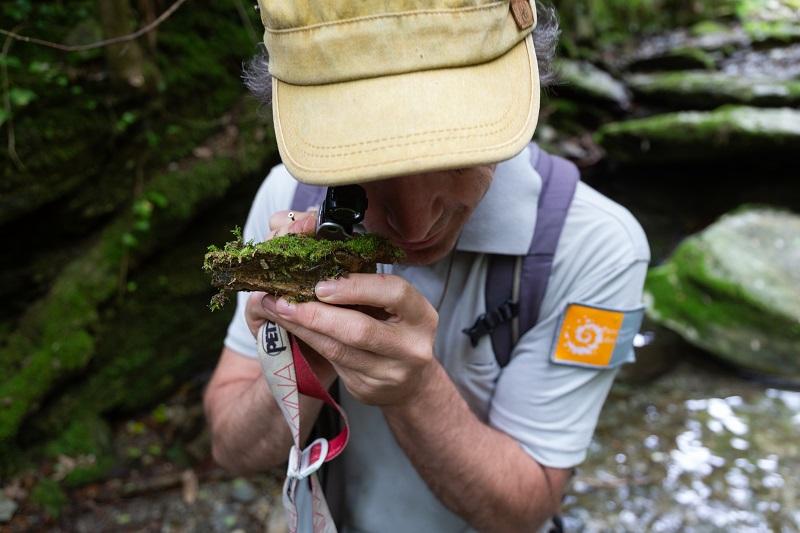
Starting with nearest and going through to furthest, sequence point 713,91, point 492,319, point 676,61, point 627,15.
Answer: point 492,319, point 713,91, point 676,61, point 627,15

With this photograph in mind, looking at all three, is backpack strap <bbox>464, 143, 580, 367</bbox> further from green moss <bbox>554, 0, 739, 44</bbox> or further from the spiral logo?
green moss <bbox>554, 0, 739, 44</bbox>

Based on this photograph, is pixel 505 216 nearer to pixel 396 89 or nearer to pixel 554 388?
pixel 554 388

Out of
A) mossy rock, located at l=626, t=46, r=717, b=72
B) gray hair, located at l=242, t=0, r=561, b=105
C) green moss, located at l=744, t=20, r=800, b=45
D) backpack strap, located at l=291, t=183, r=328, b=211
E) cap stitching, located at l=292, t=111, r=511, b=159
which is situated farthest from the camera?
green moss, located at l=744, t=20, r=800, b=45

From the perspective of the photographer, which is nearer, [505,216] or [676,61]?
[505,216]

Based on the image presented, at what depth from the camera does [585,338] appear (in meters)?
1.77

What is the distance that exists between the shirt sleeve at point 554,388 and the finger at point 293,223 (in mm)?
772

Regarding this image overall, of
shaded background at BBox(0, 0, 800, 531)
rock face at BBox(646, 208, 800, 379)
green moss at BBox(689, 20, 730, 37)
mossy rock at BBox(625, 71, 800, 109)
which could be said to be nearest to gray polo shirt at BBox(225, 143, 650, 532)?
shaded background at BBox(0, 0, 800, 531)

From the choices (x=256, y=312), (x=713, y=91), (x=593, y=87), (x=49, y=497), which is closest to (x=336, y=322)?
(x=256, y=312)

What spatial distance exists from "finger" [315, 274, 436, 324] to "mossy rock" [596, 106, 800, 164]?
8.06m

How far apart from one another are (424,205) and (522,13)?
0.48 m

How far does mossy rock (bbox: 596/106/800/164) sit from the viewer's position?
7.70m

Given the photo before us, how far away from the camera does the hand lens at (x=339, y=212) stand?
4.38 feet

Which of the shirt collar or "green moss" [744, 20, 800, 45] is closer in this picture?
the shirt collar

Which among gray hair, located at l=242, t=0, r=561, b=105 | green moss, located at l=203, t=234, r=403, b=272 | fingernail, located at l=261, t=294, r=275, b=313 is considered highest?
gray hair, located at l=242, t=0, r=561, b=105
